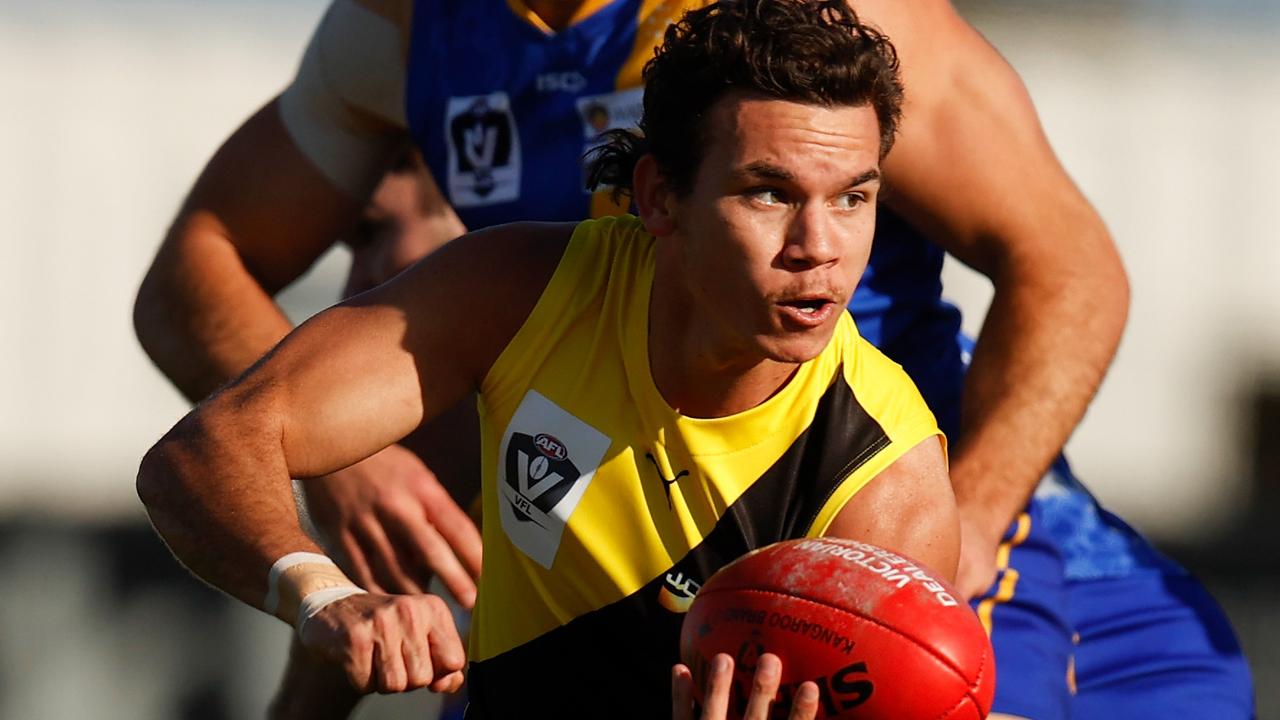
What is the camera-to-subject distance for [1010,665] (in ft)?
15.6

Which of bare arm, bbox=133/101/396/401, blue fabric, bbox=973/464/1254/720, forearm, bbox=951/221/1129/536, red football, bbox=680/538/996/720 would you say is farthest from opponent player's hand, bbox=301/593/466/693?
bare arm, bbox=133/101/396/401

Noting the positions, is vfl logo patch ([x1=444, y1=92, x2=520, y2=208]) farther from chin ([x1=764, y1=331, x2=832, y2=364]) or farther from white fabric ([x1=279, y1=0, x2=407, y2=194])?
chin ([x1=764, y1=331, x2=832, y2=364])

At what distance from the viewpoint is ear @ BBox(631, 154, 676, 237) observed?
4.00m

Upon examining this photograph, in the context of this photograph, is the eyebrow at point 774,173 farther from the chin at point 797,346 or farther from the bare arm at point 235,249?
the bare arm at point 235,249

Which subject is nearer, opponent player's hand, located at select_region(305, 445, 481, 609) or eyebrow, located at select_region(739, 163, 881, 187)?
eyebrow, located at select_region(739, 163, 881, 187)

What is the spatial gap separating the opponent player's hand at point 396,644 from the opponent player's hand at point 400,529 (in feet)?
3.94

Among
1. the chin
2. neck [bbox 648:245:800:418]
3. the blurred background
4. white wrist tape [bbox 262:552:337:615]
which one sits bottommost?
the blurred background

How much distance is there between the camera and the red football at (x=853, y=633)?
352 centimetres

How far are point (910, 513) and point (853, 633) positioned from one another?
0.45m

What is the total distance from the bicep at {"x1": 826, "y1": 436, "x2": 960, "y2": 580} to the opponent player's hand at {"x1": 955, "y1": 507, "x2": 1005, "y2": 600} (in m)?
0.24

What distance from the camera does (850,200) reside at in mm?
3793

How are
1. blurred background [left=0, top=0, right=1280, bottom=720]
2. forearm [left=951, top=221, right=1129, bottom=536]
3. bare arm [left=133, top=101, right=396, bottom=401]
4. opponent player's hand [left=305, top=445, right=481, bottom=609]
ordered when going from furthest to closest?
1. blurred background [left=0, top=0, right=1280, bottom=720]
2. bare arm [left=133, top=101, right=396, bottom=401]
3. opponent player's hand [left=305, top=445, right=481, bottom=609]
4. forearm [left=951, top=221, right=1129, bottom=536]

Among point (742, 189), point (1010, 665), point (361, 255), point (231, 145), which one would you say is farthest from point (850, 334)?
point (361, 255)

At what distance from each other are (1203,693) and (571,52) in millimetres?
2177
